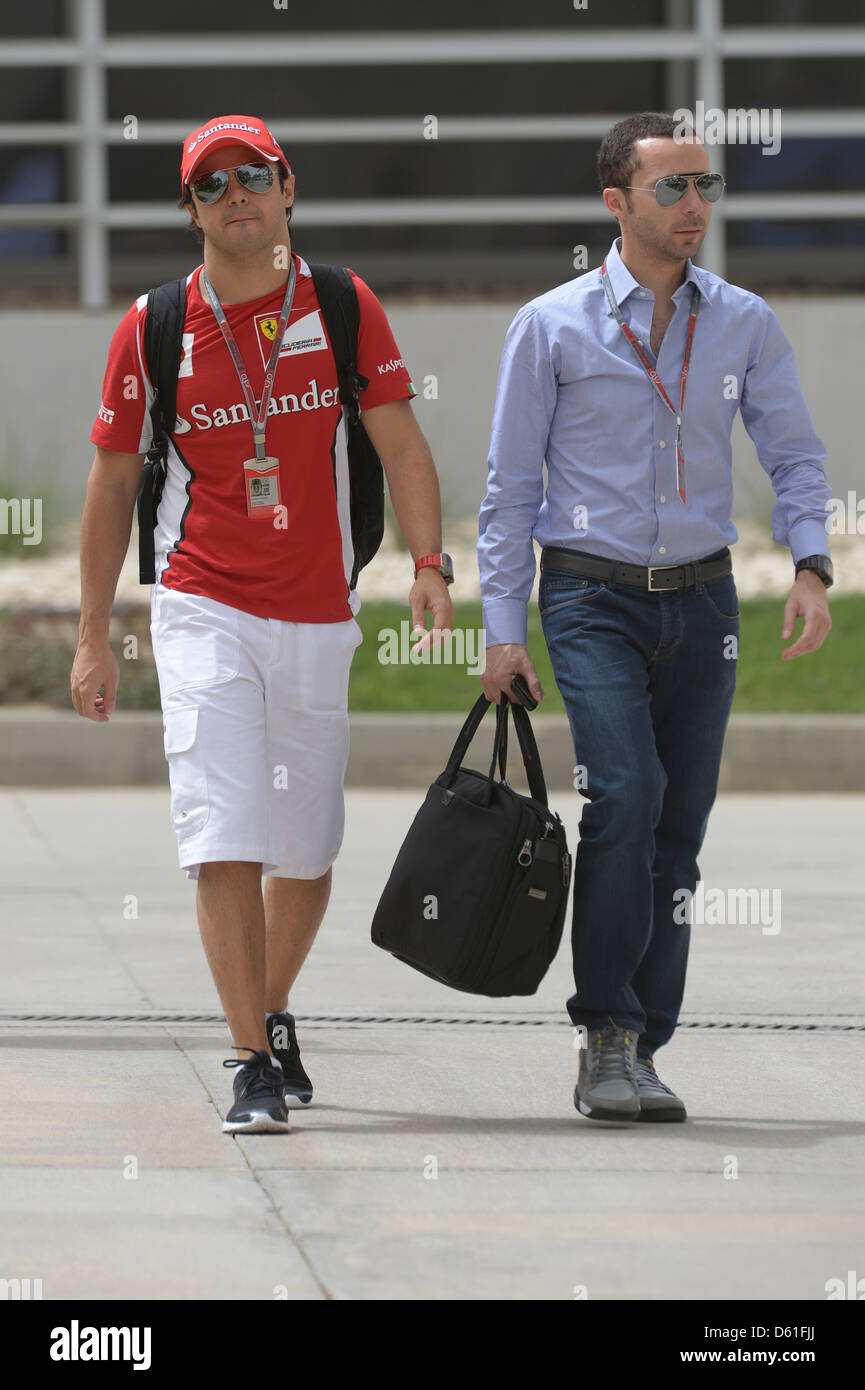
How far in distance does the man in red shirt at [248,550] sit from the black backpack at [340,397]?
0.08ft

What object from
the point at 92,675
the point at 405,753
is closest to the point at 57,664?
the point at 405,753

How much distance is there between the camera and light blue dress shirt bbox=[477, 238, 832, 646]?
16.5 feet

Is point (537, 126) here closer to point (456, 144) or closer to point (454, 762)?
point (456, 144)

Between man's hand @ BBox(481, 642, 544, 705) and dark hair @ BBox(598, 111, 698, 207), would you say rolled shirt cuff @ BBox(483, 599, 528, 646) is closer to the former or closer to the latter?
man's hand @ BBox(481, 642, 544, 705)

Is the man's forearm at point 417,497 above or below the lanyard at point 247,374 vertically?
below

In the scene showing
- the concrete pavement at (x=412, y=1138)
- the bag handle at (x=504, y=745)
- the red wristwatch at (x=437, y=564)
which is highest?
the red wristwatch at (x=437, y=564)

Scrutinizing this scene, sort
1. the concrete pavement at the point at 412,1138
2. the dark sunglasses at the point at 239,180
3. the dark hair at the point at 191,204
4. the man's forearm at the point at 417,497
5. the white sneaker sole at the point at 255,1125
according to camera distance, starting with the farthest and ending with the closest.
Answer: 1. the man's forearm at the point at 417,497
2. the dark hair at the point at 191,204
3. the dark sunglasses at the point at 239,180
4. the white sneaker sole at the point at 255,1125
5. the concrete pavement at the point at 412,1138

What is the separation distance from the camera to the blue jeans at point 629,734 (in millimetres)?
4977

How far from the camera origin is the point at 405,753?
12.6 meters

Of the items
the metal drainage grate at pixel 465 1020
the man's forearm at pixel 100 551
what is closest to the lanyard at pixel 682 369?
the man's forearm at pixel 100 551

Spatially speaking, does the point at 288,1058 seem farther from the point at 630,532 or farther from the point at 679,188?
the point at 679,188

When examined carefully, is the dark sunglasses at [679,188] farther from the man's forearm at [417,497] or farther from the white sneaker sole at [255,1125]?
the white sneaker sole at [255,1125]

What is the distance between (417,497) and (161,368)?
0.63 meters

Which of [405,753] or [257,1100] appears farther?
[405,753]
